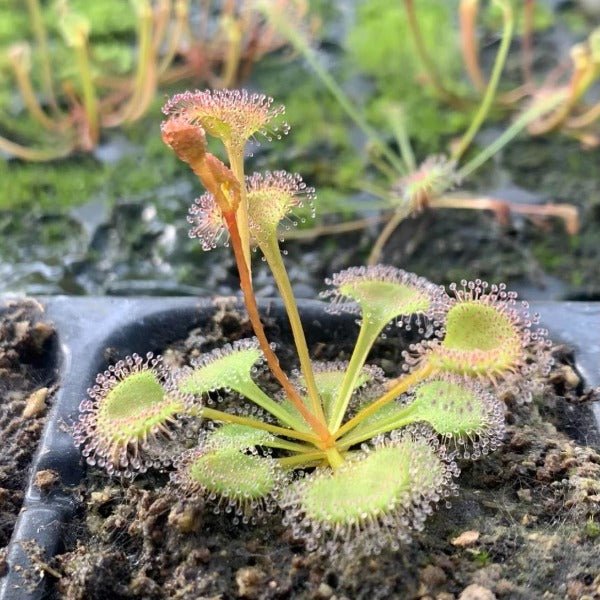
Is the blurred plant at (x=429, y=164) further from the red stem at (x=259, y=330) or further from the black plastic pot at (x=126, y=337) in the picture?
the red stem at (x=259, y=330)

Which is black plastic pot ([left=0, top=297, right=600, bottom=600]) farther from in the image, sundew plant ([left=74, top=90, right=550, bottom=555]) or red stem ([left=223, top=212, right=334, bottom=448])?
red stem ([left=223, top=212, right=334, bottom=448])

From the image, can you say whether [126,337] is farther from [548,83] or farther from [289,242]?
[548,83]

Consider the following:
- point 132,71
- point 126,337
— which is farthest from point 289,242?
point 132,71

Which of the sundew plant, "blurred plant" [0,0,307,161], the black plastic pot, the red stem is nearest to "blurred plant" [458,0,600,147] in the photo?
"blurred plant" [0,0,307,161]

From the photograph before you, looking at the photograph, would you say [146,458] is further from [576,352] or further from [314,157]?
[314,157]

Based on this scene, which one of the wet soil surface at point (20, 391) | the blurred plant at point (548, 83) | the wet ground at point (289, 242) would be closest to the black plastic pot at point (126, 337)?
the wet soil surface at point (20, 391)

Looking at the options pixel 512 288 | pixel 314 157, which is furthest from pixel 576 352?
pixel 314 157
